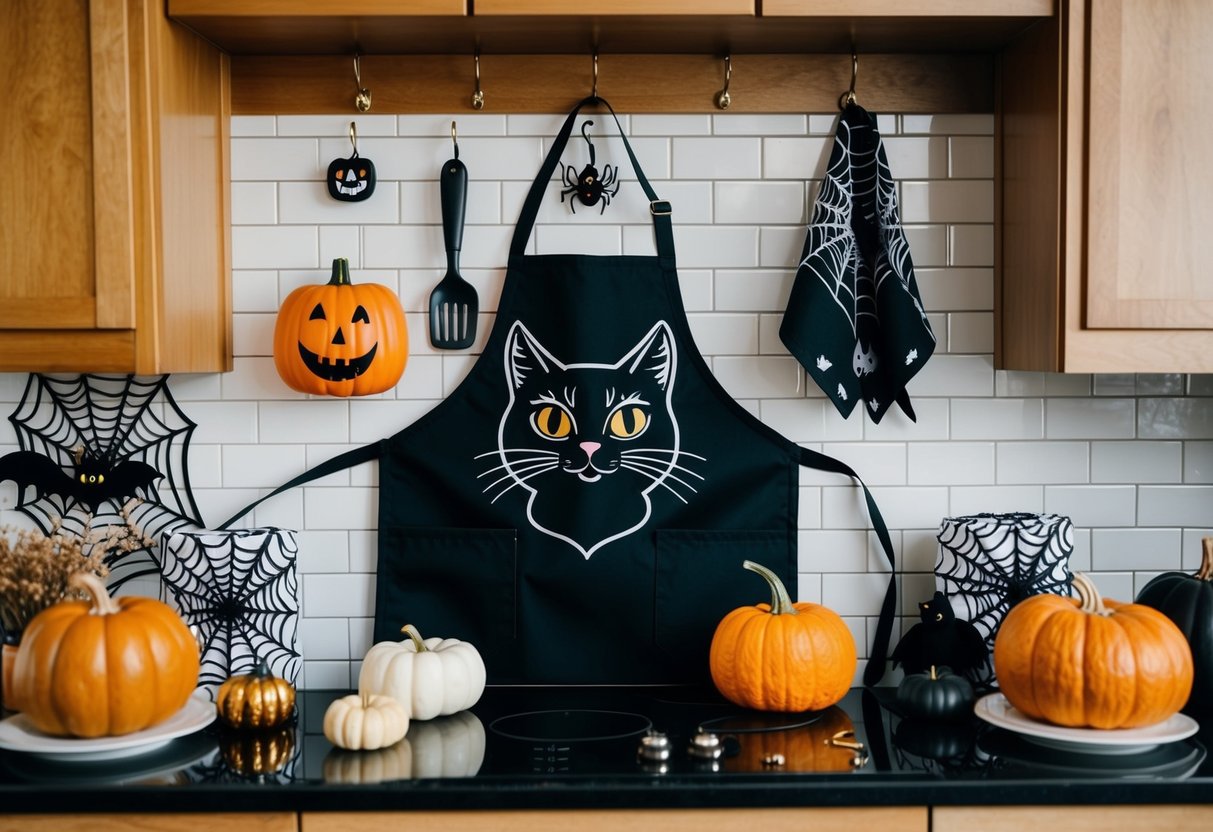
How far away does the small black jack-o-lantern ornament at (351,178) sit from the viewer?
2043 millimetres

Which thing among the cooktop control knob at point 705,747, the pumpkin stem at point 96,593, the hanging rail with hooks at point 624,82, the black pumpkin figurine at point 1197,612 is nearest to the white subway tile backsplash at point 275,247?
the hanging rail with hooks at point 624,82

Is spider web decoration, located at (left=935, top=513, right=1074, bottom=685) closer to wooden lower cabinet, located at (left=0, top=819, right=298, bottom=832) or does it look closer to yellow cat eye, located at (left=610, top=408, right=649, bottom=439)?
yellow cat eye, located at (left=610, top=408, right=649, bottom=439)

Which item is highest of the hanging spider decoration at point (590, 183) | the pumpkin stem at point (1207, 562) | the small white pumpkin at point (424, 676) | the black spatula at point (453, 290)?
the hanging spider decoration at point (590, 183)

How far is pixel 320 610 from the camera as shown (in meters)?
2.10

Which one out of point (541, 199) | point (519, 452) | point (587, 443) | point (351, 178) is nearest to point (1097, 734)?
point (587, 443)

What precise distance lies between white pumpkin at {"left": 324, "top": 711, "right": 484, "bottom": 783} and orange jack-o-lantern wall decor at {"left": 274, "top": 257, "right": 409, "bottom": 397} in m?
0.60

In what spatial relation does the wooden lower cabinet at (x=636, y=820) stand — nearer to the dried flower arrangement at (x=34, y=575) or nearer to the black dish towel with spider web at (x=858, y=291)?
the dried flower arrangement at (x=34, y=575)

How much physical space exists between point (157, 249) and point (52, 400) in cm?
52

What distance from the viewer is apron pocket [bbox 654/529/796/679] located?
6.70 feet

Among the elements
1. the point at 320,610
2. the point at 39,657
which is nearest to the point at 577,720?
the point at 320,610

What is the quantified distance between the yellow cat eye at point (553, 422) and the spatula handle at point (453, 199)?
1.11 ft

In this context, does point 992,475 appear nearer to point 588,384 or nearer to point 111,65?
point 588,384

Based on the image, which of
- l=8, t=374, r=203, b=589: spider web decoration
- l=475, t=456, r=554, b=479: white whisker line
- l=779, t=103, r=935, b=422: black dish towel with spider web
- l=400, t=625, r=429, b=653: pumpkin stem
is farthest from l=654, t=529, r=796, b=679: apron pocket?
l=8, t=374, r=203, b=589: spider web decoration

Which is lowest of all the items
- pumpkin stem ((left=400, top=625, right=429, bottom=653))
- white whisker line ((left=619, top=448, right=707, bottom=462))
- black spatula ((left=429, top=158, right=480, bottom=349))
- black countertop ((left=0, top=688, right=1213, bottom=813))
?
black countertop ((left=0, top=688, right=1213, bottom=813))
